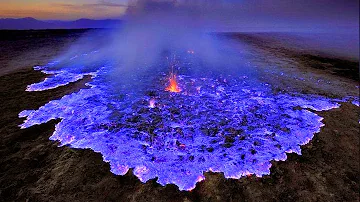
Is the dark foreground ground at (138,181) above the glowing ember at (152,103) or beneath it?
beneath

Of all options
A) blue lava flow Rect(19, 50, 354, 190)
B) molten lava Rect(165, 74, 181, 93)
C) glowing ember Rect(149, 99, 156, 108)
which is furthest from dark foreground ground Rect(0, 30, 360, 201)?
molten lava Rect(165, 74, 181, 93)

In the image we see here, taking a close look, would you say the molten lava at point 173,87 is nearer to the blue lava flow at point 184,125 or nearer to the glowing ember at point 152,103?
the blue lava flow at point 184,125

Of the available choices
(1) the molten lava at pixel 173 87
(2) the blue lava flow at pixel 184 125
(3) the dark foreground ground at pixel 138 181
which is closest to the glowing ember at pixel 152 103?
(2) the blue lava flow at pixel 184 125

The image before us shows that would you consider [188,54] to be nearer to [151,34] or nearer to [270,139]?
[151,34]

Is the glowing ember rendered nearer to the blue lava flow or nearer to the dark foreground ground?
the blue lava flow

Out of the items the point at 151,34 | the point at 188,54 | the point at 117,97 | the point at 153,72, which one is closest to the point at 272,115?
the point at 117,97

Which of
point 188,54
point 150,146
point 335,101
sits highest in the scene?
point 188,54

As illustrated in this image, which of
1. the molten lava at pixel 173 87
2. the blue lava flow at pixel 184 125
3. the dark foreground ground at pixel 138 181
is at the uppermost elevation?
the molten lava at pixel 173 87

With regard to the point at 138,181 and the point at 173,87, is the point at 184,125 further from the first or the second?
the point at 173,87
